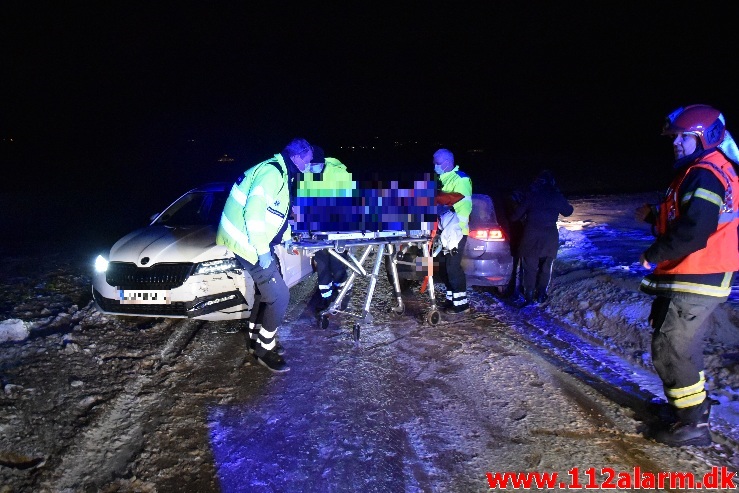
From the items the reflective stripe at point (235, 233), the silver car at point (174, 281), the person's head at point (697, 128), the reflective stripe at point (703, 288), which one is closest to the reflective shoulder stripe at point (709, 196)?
the person's head at point (697, 128)

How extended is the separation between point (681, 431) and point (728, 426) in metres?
0.44

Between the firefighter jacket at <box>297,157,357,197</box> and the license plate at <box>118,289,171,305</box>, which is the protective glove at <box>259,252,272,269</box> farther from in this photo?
the license plate at <box>118,289,171,305</box>

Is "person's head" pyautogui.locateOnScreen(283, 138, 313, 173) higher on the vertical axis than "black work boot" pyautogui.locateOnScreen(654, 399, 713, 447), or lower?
higher

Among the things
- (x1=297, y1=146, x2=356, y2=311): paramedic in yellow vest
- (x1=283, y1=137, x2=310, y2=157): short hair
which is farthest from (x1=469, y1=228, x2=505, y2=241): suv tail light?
(x1=283, y1=137, x2=310, y2=157): short hair

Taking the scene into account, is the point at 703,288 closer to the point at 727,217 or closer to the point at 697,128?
the point at 727,217

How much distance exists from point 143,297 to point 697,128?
477 cm

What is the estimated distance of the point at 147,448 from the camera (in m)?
3.37

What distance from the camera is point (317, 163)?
5156mm

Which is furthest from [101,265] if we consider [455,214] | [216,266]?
[455,214]

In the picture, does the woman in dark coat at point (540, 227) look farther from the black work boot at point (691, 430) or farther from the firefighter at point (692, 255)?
the black work boot at point (691, 430)

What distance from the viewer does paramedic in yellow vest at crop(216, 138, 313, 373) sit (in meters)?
4.13

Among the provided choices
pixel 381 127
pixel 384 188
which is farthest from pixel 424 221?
pixel 381 127

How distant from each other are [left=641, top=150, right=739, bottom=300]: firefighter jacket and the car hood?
3794 mm

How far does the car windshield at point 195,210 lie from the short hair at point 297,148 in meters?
1.87
